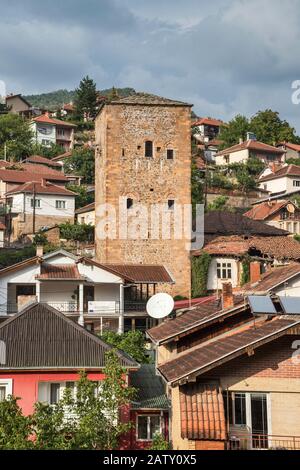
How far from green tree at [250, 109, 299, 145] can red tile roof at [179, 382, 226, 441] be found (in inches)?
3165

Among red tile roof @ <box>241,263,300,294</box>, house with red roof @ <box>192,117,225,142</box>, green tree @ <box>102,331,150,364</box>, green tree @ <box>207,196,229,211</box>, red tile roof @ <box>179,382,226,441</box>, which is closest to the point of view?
red tile roof @ <box>179,382,226,441</box>

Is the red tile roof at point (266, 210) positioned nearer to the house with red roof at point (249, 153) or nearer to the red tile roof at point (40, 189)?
the red tile roof at point (40, 189)

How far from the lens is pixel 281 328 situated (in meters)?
13.0

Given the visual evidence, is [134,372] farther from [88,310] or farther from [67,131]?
[67,131]

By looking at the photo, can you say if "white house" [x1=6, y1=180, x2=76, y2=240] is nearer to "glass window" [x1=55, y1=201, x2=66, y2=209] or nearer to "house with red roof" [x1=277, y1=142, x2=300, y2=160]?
"glass window" [x1=55, y1=201, x2=66, y2=209]

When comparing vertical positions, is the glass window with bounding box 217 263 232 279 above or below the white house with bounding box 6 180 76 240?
below

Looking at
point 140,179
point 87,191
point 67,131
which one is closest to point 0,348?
point 140,179

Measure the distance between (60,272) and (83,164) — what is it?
40.6 m

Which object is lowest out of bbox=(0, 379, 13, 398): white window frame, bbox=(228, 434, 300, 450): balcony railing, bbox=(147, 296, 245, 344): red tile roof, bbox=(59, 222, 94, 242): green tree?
bbox=(228, 434, 300, 450): balcony railing

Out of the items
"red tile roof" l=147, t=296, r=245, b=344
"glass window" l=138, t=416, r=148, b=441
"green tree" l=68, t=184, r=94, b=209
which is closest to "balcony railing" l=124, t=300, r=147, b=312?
"red tile roof" l=147, t=296, r=245, b=344

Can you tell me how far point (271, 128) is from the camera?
9312 cm

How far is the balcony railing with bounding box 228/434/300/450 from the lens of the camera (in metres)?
12.8

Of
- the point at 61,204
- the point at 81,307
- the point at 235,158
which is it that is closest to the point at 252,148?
the point at 235,158
